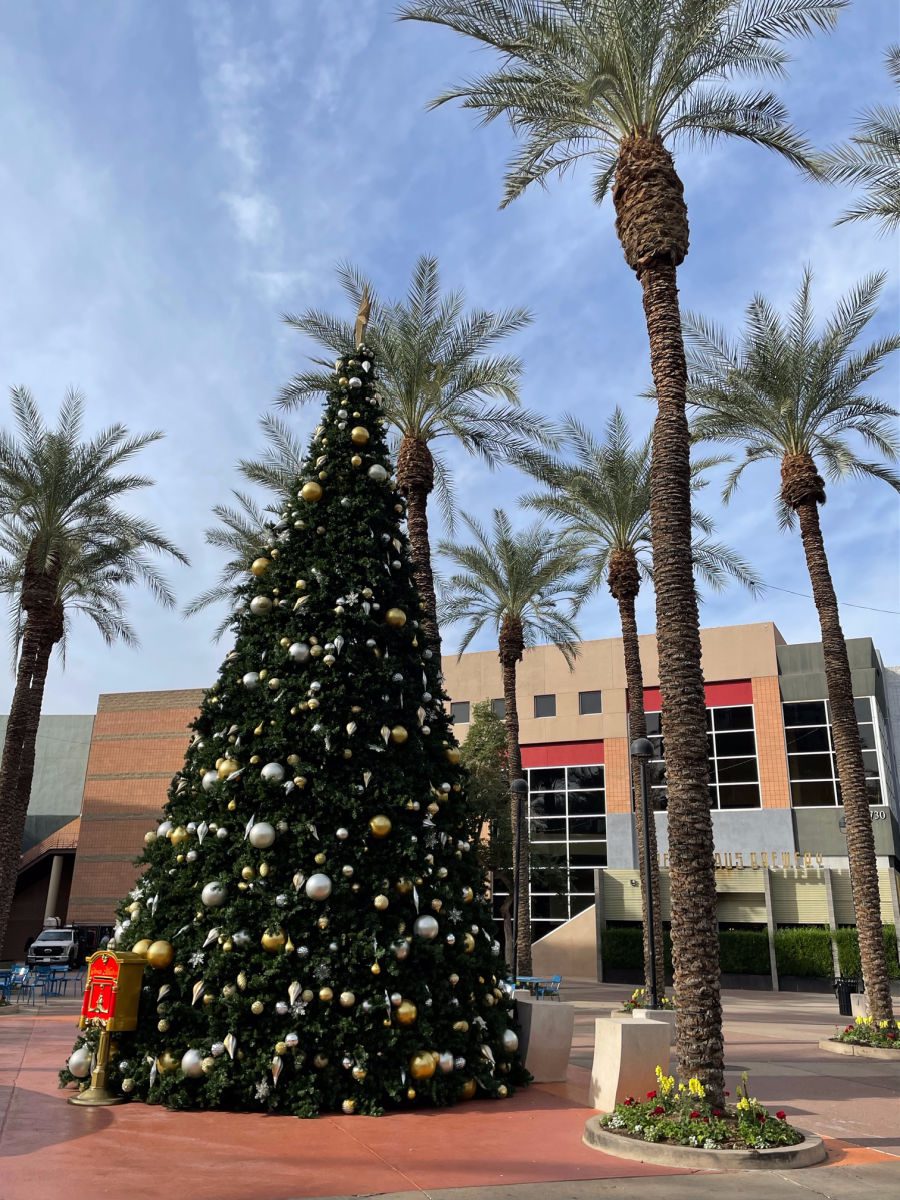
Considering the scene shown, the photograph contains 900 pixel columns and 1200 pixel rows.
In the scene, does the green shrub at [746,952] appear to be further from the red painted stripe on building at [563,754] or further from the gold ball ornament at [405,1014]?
the gold ball ornament at [405,1014]

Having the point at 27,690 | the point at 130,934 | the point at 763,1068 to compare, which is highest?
the point at 27,690

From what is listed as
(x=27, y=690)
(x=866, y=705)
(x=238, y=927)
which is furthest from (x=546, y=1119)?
(x=866, y=705)

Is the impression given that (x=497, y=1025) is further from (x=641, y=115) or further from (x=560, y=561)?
(x=560, y=561)

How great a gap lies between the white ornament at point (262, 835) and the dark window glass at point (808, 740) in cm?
3391

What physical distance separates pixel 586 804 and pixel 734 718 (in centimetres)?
778

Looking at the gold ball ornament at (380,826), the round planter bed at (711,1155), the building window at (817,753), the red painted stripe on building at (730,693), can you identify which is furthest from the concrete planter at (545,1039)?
the red painted stripe on building at (730,693)

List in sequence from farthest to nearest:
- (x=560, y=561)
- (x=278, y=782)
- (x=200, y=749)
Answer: (x=560, y=561) → (x=200, y=749) → (x=278, y=782)

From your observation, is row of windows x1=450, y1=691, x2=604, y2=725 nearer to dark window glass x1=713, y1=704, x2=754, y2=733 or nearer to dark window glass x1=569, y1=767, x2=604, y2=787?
dark window glass x1=569, y1=767, x2=604, y2=787

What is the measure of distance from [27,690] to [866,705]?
32.5 metres

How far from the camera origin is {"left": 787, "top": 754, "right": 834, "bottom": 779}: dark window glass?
3719 cm

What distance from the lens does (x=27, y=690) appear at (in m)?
20.5

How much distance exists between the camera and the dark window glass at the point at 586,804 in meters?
41.2

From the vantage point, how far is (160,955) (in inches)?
321

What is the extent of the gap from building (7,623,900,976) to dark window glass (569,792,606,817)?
0.05 metres
